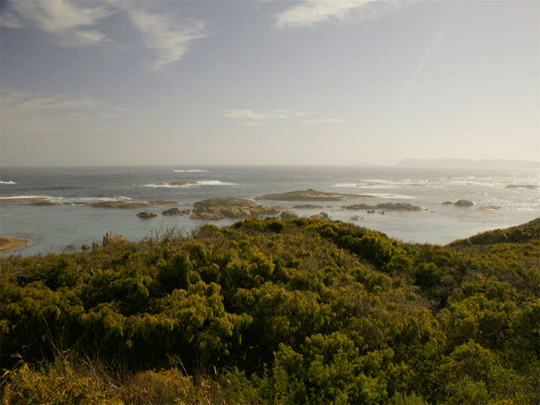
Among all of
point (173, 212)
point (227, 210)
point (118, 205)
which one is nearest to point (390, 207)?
point (227, 210)

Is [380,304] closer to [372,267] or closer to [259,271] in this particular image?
[259,271]

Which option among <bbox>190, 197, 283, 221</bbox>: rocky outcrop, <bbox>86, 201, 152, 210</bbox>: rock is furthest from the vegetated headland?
<bbox>86, 201, 152, 210</bbox>: rock

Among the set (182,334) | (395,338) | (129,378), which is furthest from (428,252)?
(129,378)

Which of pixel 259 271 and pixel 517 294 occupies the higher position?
pixel 259 271

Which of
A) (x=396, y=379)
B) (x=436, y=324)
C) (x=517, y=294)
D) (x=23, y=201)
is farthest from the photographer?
(x=23, y=201)

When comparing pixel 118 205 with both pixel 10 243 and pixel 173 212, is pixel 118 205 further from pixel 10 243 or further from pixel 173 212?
pixel 10 243

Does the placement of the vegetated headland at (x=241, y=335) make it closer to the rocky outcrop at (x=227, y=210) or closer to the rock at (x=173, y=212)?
the rocky outcrop at (x=227, y=210)
